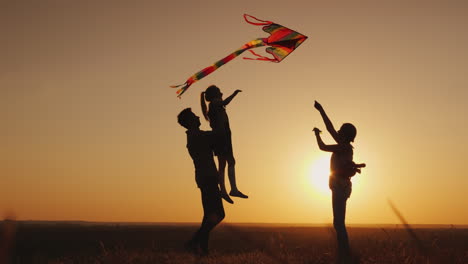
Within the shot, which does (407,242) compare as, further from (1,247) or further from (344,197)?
(1,247)

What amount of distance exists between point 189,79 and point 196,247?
3.32 metres

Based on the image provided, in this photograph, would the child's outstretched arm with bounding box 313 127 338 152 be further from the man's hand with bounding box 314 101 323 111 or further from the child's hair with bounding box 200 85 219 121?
the child's hair with bounding box 200 85 219 121

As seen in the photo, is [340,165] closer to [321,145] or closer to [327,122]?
[321,145]

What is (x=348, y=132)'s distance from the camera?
8.83 metres

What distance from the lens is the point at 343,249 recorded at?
8.59 metres

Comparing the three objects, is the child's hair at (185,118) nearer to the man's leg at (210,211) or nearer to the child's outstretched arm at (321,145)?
the man's leg at (210,211)

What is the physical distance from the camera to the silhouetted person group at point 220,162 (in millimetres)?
8781

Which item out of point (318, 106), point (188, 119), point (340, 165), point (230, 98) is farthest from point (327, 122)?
point (188, 119)

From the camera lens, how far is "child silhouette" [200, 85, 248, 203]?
9883mm

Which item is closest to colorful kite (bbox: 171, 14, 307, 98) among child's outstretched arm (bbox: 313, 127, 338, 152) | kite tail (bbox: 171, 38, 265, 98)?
kite tail (bbox: 171, 38, 265, 98)

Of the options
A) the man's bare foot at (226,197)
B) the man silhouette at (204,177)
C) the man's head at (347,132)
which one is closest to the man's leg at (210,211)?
the man silhouette at (204,177)

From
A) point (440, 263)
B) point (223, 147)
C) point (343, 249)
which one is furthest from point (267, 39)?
point (440, 263)

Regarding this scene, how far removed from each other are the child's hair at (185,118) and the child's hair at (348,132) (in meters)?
2.55

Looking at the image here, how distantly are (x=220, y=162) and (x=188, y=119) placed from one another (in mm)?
1389
